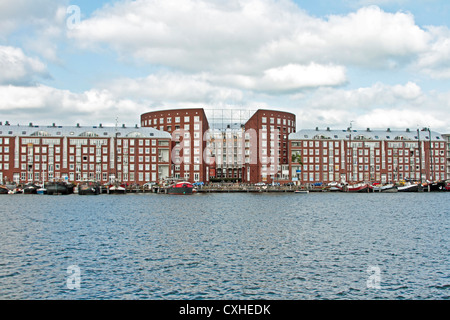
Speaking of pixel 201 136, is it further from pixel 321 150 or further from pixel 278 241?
pixel 278 241

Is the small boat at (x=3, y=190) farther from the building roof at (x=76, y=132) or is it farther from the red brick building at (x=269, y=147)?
the red brick building at (x=269, y=147)

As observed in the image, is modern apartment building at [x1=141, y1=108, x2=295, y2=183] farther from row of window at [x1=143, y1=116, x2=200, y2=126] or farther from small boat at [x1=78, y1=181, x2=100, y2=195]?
small boat at [x1=78, y1=181, x2=100, y2=195]

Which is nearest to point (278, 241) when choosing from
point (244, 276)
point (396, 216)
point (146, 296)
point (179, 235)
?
point (179, 235)

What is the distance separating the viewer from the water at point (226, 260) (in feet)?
84.0

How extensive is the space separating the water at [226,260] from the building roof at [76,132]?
366ft

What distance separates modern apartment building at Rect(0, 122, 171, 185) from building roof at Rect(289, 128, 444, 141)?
2170 inches

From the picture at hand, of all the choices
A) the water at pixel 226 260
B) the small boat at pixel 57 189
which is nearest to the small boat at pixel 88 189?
the small boat at pixel 57 189

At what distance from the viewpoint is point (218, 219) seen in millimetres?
61281

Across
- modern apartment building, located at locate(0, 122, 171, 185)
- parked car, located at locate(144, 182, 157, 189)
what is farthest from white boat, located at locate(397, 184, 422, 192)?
parked car, located at locate(144, 182, 157, 189)

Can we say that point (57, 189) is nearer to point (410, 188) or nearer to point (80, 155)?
point (80, 155)

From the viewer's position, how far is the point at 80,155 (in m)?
163

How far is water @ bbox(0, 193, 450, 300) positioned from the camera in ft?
84.0

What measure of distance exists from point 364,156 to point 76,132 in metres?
111
